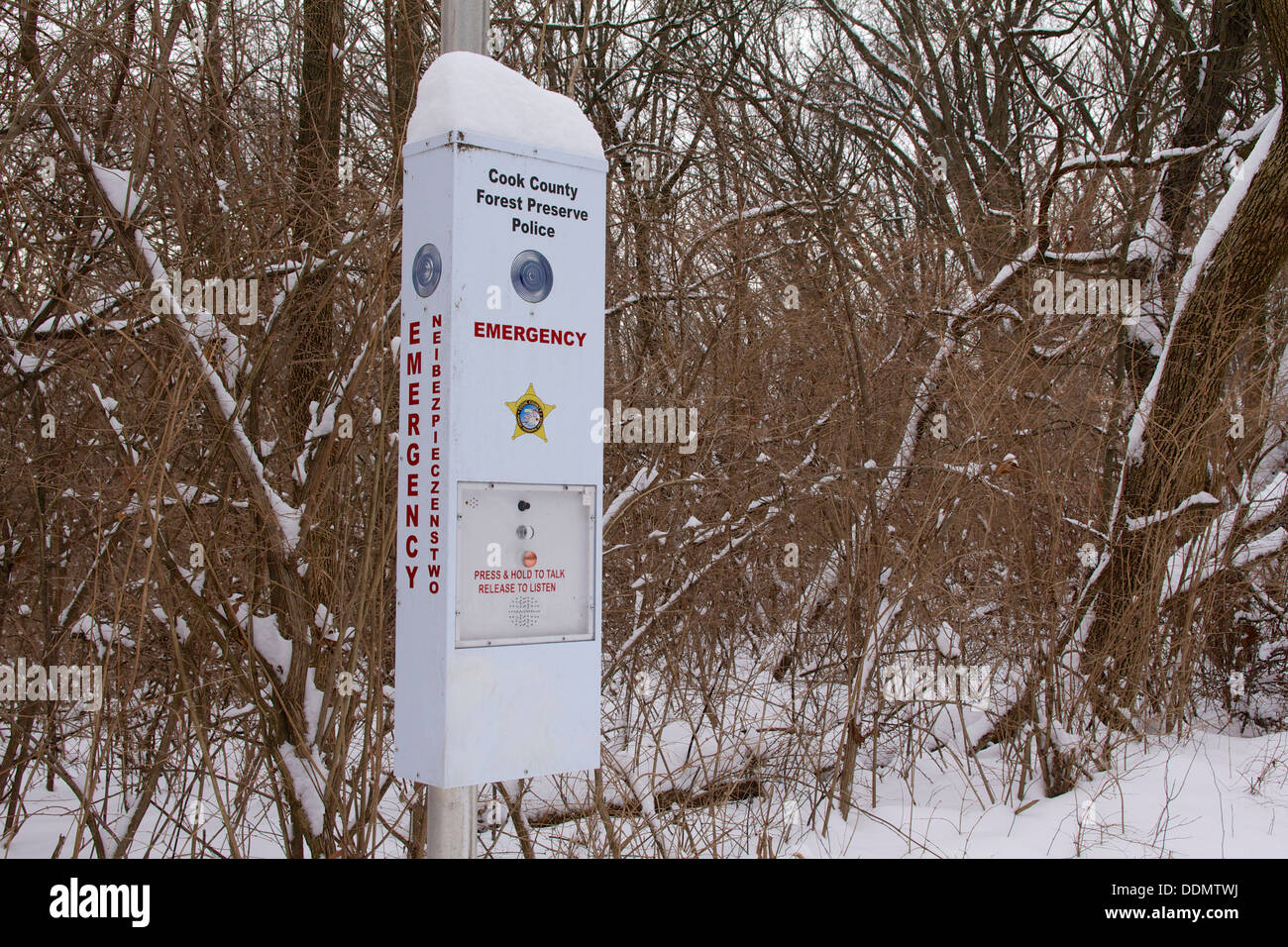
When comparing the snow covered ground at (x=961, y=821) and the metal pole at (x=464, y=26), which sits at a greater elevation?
the metal pole at (x=464, y=26)

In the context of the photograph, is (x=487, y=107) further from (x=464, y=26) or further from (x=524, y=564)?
(x=524, y=564)

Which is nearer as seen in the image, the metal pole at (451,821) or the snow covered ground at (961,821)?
the metal pole at (451,821)
